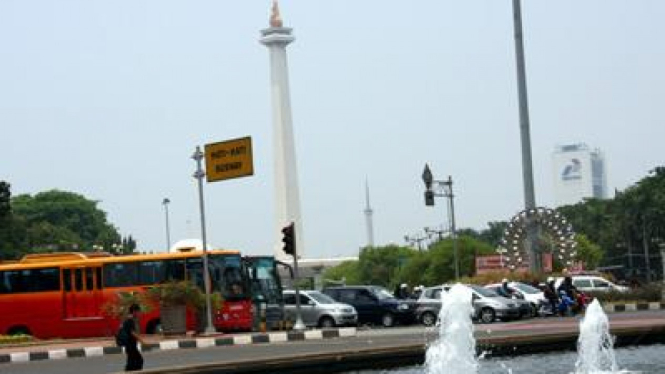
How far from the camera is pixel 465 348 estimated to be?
56.3 feet

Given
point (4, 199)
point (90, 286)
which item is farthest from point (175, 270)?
point (4, 199)

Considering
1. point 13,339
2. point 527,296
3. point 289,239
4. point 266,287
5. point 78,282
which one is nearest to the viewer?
point 289,239

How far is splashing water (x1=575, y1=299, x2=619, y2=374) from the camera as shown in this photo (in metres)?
19.0

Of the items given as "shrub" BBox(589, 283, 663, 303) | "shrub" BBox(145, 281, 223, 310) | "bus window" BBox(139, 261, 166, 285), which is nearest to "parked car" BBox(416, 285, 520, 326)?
"shrub" BBox(589, 283, 663, 303)

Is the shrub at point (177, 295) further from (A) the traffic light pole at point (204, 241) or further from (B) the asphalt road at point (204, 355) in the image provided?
(B) the asphalt road at point (204, 355)

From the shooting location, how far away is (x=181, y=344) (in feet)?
100

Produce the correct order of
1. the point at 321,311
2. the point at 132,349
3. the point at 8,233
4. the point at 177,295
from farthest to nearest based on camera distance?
the point at 8,233 < the point at 321,311 < the point at 177,295 < the point at 132,349

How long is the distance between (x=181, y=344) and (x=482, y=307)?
12.3 metres

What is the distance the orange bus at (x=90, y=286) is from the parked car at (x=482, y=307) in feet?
18.9

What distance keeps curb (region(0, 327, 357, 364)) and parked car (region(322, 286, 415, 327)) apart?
9383 mm

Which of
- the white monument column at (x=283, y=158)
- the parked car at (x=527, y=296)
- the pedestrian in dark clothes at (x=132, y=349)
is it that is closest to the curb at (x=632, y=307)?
the parked car at (x=527, y=296)

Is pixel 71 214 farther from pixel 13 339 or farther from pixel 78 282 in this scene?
pixel 13 339

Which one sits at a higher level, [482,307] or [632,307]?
[482,307]

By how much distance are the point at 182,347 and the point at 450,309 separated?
14.4 meters
